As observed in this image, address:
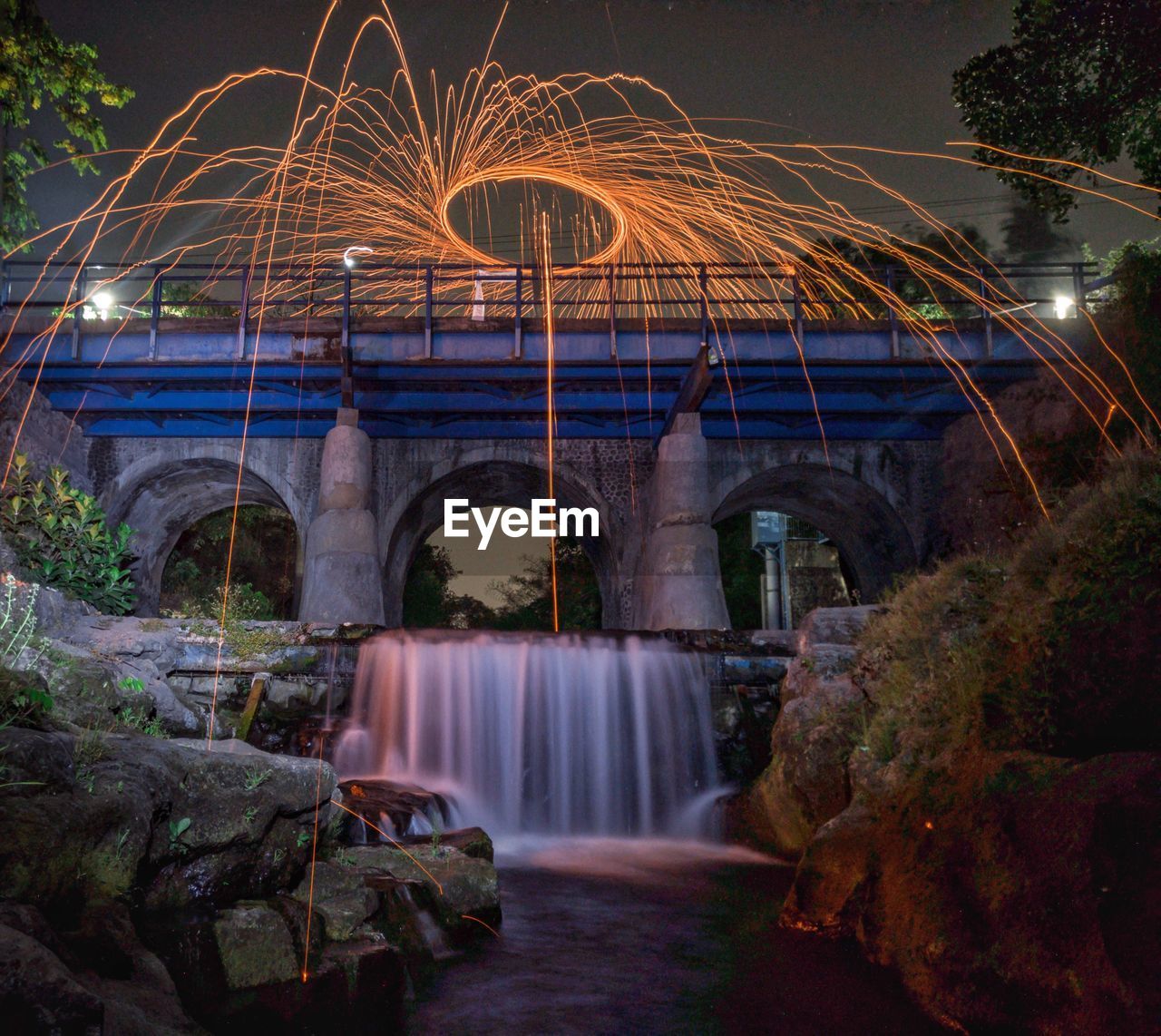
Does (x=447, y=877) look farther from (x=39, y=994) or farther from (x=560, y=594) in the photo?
(x=560, y=594)

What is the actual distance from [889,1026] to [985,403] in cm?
1584

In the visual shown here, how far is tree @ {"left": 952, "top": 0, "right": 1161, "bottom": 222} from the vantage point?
1390 cm

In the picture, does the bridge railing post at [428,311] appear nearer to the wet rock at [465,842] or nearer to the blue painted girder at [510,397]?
the blue painted girder at [510,397]

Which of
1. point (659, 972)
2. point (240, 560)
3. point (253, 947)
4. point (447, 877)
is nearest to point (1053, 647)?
point (659, 972)

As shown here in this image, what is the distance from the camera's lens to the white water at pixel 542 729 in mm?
11305

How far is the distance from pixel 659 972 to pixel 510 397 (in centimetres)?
1403

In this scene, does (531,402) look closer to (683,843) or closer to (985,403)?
(985,403)

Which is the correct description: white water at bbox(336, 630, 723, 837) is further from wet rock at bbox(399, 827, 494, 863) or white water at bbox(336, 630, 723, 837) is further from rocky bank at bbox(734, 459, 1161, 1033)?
rocky bank at bbox(734, 459, 1161, 1033)

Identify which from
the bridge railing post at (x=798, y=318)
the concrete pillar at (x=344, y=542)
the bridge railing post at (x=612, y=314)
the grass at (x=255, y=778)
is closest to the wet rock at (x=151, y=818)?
the grass at (x=255, y=778)

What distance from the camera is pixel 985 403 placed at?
59.9ft

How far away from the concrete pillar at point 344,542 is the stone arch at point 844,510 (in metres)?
8.23

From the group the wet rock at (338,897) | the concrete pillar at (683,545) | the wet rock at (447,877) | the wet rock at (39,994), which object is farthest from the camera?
the concrete pillar at (683,545)

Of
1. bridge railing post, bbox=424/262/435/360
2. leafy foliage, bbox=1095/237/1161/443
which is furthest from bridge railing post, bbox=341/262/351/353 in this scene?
leafy foliage, bbox=1095/237/1161/443

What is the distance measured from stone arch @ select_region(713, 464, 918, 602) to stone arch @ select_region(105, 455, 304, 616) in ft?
35.6
